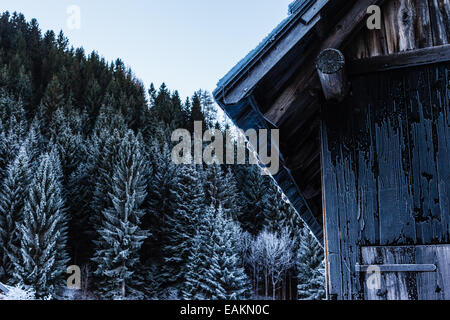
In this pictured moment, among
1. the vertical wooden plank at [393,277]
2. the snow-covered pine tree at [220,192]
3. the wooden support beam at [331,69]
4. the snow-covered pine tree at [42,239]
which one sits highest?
the snow-covered pine tree at [220,192]

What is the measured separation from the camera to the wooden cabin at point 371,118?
9.63 ft

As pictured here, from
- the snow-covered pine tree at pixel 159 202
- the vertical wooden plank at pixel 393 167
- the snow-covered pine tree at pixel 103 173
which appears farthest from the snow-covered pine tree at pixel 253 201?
the vertical wooden plank at pixel 393 167

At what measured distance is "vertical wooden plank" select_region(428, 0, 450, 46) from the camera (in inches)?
127

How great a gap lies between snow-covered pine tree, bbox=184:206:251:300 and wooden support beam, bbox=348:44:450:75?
29.2m

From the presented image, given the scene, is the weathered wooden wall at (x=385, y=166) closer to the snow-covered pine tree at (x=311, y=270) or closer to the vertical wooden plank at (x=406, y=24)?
the vertical wooden plank at (x=406, y=24)

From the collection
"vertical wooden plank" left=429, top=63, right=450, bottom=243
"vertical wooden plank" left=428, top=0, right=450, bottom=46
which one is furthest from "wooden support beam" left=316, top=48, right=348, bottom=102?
"vertical wooden plank" left=428, top=0, right=450, bottom=46

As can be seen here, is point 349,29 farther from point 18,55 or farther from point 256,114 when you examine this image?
point 18,55

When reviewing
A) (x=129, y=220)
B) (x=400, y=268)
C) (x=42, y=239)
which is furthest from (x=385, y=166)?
(x=129, y=220)

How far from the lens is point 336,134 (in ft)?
10.8

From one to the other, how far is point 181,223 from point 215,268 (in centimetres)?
868

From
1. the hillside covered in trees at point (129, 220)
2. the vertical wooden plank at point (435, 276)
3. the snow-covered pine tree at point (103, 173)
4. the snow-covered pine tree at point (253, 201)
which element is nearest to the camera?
the vertical wooden plank at point (435, 276)

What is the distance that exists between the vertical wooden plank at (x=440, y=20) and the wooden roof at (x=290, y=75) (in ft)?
1.34

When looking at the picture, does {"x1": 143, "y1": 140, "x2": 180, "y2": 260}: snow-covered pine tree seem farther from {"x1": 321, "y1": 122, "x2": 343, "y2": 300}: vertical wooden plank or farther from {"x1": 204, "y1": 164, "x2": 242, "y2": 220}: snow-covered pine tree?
{"x1": 321, "y1": 122, "x2": 343, "y2": 300}: vertical wooden plank
